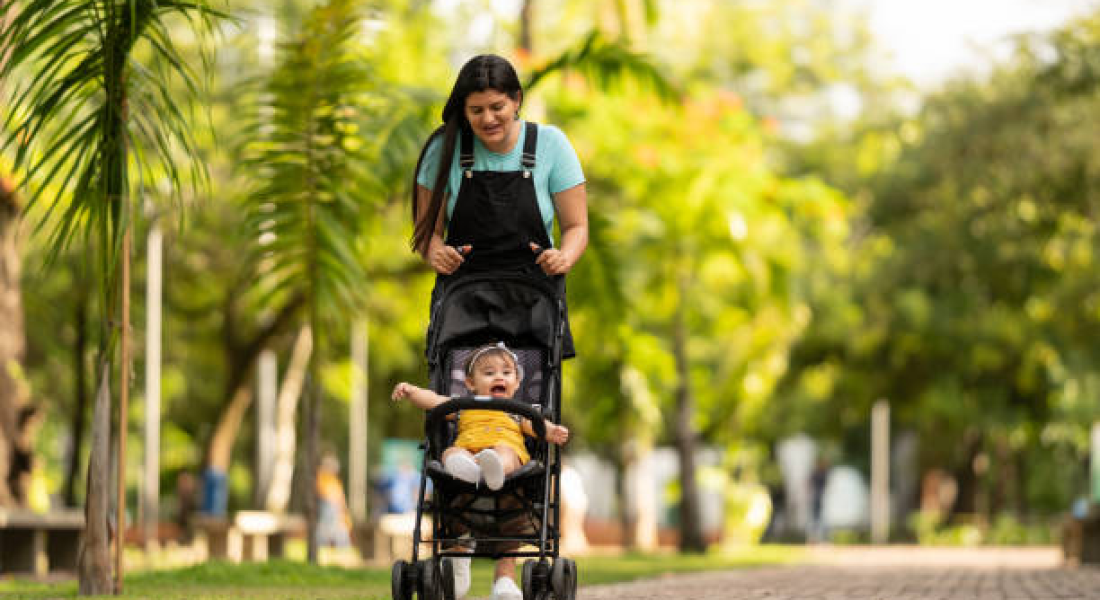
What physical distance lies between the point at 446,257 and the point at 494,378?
1.68 ft

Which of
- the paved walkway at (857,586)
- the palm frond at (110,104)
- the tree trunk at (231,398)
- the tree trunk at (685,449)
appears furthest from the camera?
the tree trunk at (231,398)

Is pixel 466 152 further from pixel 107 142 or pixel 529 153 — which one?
pixel 107 142

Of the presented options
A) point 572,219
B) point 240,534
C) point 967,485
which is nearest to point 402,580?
point 572,219

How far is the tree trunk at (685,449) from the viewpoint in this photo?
2419cm

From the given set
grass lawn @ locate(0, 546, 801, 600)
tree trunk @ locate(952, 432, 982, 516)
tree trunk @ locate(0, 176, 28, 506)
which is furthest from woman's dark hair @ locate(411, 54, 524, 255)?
tree trunk @ locate(952, 432, 982, 516)

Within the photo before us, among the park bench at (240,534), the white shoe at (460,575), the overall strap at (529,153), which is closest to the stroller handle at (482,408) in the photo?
the white shoe at (460,575)

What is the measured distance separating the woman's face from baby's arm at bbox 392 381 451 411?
1.02 metres

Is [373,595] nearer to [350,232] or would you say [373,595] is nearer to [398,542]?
[350,232]

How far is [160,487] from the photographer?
4825cm

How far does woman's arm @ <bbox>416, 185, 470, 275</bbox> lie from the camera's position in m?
7.22

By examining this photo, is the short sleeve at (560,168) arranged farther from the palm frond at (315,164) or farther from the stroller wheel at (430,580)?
the palm frond at (315,164)

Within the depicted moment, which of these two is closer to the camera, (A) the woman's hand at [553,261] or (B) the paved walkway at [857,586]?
(A) the woman's hand at [553,261]

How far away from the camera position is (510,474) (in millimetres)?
6867

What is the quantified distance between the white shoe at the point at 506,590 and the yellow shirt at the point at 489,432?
0.50 m
